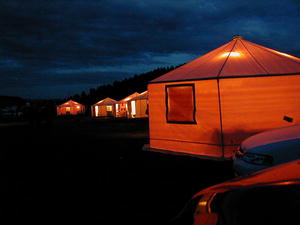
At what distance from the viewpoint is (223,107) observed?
304 inches

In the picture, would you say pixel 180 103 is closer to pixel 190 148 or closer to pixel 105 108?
pixel 190 148

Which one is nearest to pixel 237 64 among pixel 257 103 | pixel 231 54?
pixel 231 54

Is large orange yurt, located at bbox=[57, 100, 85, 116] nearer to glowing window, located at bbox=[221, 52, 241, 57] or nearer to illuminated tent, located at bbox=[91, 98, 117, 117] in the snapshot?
illuminated tent, located at bbox=[91, 98, 117, 117]

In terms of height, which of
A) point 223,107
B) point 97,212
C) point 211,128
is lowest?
point 97,212

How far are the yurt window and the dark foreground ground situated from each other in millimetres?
1179

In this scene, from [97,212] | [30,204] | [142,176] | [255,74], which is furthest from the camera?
[255,74]

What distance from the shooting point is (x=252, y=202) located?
1.70 metres

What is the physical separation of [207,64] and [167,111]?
6.29ft

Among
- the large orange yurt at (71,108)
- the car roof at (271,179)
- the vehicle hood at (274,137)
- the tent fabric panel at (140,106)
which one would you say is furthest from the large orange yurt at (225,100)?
the large orange yurt at (71,108)

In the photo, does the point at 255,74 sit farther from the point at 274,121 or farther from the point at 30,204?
the point at 30,204

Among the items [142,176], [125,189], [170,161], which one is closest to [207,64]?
[170,161]

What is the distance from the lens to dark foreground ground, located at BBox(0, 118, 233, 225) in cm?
409

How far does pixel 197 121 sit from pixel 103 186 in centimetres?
376

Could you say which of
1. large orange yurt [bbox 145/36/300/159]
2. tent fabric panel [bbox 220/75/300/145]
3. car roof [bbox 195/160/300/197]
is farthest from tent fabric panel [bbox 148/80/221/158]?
car roof [bbox 195/160/300/197]
